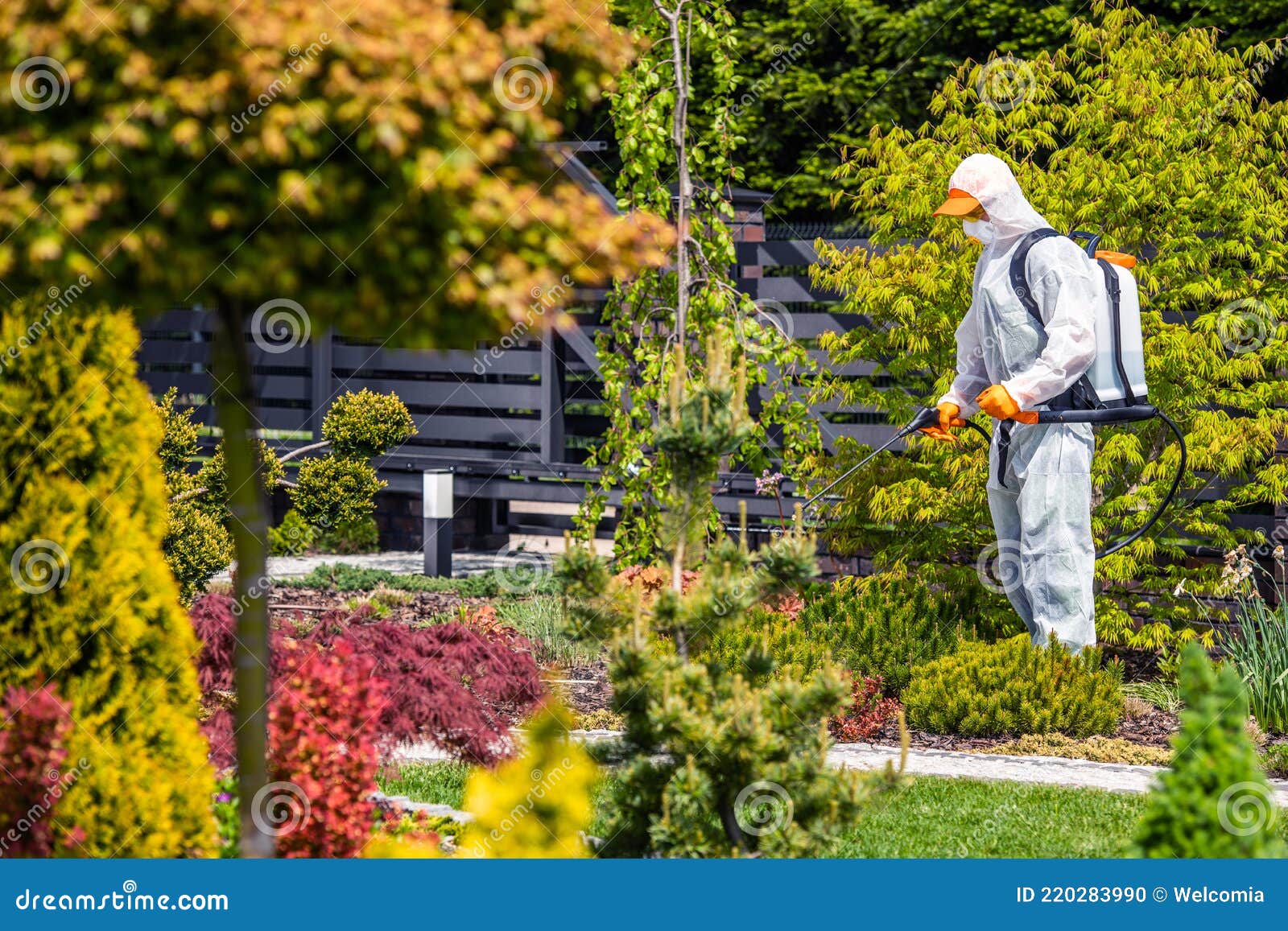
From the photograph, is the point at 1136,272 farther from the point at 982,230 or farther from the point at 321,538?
the point at 321,538

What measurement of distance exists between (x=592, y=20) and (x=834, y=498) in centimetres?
608

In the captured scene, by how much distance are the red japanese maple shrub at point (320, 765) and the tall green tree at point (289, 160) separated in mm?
1205

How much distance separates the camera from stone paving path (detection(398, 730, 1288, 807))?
5500 mm

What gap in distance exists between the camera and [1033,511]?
20.5 ft

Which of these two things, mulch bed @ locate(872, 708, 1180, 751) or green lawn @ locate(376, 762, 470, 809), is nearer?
green lawn @ locate(376, 762, 470, 809)

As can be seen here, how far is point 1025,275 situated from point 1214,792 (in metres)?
3.52

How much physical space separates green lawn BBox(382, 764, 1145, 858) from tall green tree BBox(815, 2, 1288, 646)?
252 cm

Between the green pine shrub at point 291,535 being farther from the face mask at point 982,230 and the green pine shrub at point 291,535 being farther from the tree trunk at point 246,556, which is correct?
the tree trunk at point 246,556

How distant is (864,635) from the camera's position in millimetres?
7016

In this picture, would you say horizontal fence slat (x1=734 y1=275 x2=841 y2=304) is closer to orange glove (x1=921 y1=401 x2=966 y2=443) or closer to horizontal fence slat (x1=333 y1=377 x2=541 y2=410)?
horizontal fence slat (x1=333 y1=377 x2=541 y2=410)
